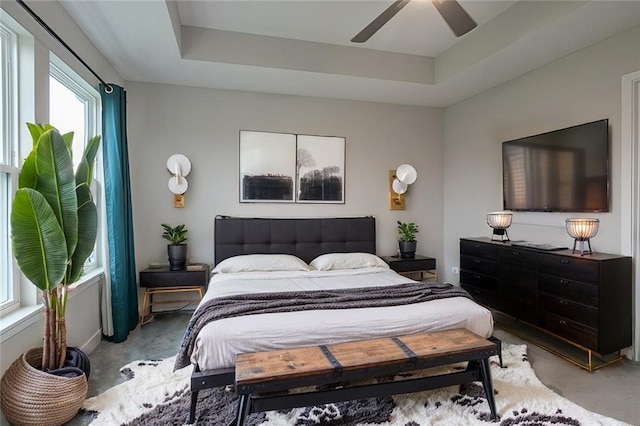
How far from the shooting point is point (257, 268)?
11.6 feet

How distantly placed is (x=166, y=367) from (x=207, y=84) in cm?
303

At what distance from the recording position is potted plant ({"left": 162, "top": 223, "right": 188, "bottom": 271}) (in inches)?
141

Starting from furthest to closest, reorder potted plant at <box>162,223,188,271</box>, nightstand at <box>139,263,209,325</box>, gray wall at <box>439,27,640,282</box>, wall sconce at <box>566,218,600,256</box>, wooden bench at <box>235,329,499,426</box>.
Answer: potted plant at <box>162,223,188,271</box>
nightstand at <box>139,263,209,325</box>
gray wall at <box>439,27,640,282</box>
wall sconce at <box>566,218,600,256</box>
wooden bench at <box>235,329,499,426</box>

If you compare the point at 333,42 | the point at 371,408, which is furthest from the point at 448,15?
the point at 371,408

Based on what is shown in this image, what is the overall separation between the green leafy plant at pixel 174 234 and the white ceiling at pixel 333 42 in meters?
1.69

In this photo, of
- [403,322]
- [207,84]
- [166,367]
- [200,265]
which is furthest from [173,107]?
[403,322]

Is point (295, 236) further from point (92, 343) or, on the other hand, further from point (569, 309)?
point (569, 309)

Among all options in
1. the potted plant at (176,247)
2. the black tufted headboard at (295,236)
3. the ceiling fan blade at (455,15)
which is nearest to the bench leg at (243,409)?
the potted plant at (176,247)

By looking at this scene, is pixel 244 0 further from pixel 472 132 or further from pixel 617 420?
pixel 617 420

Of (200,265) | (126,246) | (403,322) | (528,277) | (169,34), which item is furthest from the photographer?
(200,265)

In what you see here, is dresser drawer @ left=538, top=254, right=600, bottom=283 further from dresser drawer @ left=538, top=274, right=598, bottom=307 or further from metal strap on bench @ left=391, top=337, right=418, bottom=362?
metal strap on bench @ left=391, top=337, right=418, bottom=362

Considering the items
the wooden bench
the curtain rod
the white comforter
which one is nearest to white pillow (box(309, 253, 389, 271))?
the white comforter

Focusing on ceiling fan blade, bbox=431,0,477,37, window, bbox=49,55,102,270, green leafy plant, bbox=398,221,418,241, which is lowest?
green leafy plant, bbox=398,221,418,241

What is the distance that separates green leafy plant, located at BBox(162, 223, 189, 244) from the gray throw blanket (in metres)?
1.61
